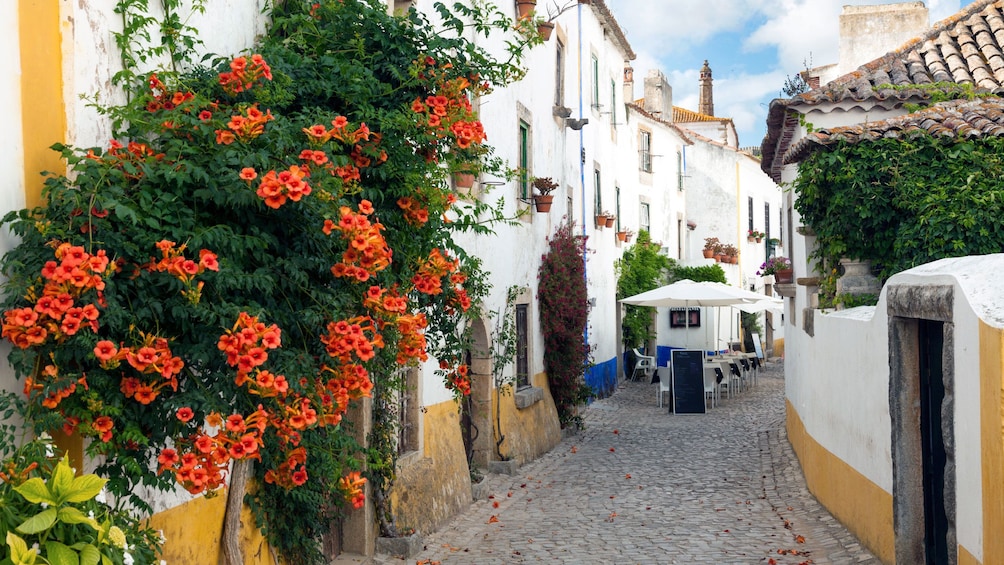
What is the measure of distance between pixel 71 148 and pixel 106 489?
1.59 m

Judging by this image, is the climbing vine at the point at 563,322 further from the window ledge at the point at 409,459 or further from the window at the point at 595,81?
the window ledge at the point at 409,459

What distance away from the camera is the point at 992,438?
451cm

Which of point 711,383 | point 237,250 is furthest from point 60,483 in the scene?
point 711,383

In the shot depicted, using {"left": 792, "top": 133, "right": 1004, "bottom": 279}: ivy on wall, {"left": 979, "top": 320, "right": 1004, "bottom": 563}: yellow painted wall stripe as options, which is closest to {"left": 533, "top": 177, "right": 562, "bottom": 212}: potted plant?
{"left": 792, "top": 133, "right": 1004, "bottom": 279}: ivy on wall

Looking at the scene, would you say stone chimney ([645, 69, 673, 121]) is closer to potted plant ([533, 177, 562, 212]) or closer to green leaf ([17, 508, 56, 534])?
potted plant ([533, 177, 562, 212])

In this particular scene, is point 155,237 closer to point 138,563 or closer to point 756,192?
point 138,563

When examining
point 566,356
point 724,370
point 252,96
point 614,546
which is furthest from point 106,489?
point 724,370

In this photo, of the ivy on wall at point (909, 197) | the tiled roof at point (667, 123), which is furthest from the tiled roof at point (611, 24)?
the ivy on wall at point (909, 197)

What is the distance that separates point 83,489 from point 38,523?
0.61ft

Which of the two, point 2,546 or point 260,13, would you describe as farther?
point 260,13

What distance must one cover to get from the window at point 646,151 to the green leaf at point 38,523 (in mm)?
26579

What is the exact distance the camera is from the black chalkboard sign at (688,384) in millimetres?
19594

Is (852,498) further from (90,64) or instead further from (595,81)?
(595,81)

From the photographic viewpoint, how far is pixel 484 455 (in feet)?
41.9
